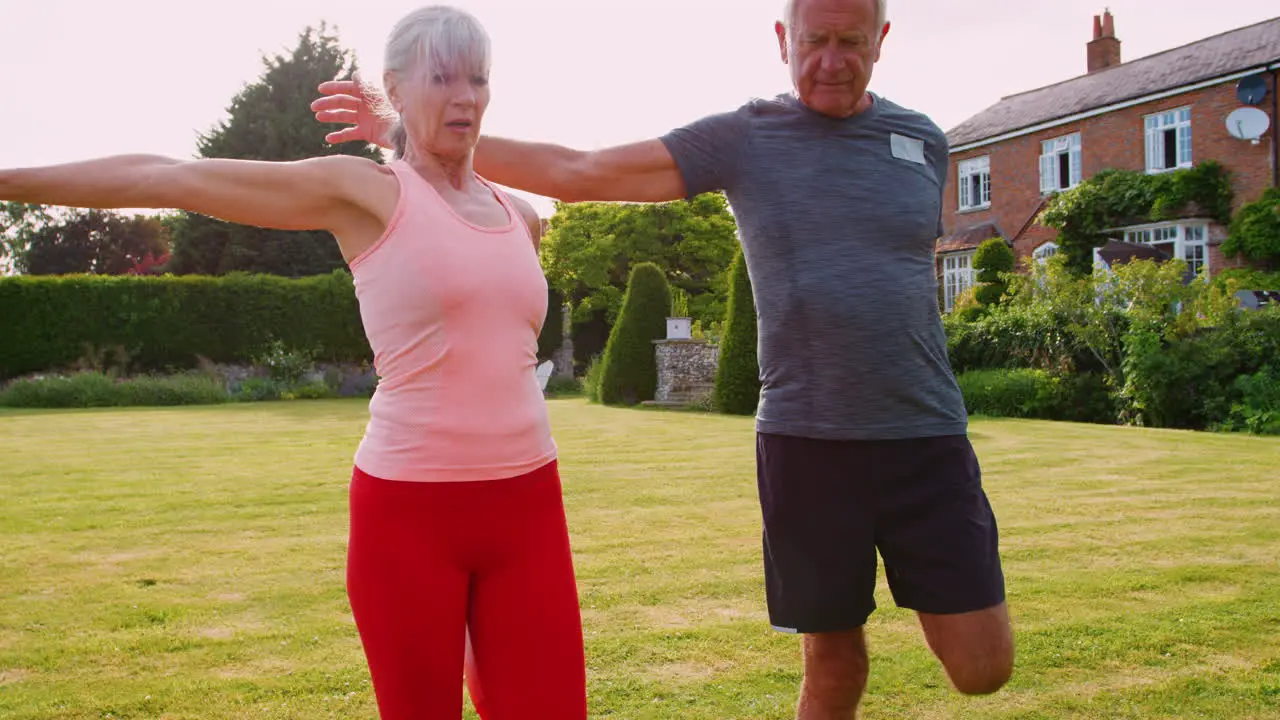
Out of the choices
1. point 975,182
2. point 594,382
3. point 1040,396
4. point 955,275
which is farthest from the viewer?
point 975,182

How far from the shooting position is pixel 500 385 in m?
2.05

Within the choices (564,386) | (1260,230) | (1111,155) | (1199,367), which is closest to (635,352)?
(564,386)

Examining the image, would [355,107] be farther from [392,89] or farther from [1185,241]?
[1185,241]

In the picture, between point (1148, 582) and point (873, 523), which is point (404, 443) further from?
point (1148, 582)

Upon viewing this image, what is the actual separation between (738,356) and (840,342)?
1396 centimetres

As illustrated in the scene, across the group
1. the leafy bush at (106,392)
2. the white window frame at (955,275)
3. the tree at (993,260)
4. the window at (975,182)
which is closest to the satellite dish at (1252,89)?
the tree at (993,260)

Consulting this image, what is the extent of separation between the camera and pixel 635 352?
19.6m

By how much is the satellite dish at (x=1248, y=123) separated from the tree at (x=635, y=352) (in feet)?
39.3

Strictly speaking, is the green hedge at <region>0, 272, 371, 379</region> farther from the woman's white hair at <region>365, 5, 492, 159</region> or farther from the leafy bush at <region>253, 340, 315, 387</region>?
the woman's white hair at <region>365, 5, 492, 159</region>

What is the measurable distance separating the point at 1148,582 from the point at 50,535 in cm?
639

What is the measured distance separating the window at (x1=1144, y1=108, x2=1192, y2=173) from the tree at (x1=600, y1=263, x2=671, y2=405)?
11.9 meters

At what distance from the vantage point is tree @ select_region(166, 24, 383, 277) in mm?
31750

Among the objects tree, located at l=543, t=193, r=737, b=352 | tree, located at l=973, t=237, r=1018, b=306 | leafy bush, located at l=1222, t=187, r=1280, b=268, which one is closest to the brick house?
leafy bush, located at l=1222, t=187, r=1280, b=268

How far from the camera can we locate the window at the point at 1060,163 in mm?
24906
